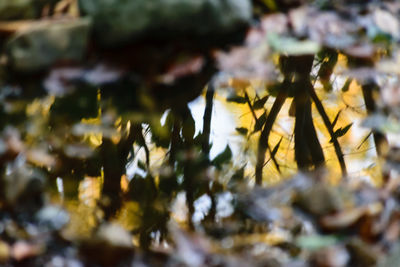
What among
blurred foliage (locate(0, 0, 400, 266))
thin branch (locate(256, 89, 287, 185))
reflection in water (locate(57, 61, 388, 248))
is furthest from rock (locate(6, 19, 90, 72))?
thin branch (locate(256, 89, 287, 185))

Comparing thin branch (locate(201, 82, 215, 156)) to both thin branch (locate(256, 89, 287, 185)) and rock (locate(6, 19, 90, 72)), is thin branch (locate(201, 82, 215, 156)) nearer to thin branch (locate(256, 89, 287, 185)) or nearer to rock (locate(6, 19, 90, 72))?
thin branch (locate(256, 89, 287, 185))

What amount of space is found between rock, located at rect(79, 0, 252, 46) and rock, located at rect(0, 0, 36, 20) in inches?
6.1

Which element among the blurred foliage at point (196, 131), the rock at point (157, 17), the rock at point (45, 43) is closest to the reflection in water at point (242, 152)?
the blurred foliage at point (196, 131)

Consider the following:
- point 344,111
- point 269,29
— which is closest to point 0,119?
point 269,29

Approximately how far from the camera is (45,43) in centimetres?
141

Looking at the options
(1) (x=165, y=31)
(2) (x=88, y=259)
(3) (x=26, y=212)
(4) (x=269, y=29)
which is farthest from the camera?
(4) (x=269, y=29)

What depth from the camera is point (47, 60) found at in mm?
1438

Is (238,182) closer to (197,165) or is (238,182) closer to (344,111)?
(197,165)

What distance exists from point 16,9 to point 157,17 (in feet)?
1.34

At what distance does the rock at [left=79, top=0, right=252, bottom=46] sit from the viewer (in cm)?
141

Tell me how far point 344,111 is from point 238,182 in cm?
58

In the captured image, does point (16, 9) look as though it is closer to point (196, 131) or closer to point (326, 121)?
point (196, 131)

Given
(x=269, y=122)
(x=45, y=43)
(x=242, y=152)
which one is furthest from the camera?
(x=269, y=122)

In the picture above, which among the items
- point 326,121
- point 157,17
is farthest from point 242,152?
point 157,17
